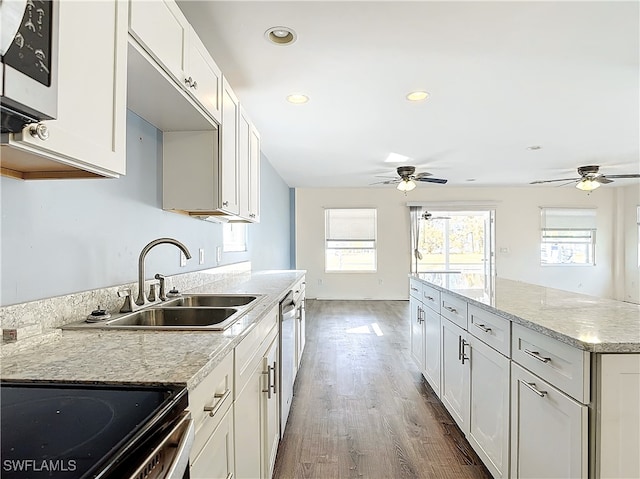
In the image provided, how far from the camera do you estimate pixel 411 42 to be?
7.27 ft

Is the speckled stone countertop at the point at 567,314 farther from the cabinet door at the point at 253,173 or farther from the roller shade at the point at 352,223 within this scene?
the roller shade at the point at 352,223

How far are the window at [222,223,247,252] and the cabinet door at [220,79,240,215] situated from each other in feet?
3.31

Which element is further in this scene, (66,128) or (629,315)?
(629,315)

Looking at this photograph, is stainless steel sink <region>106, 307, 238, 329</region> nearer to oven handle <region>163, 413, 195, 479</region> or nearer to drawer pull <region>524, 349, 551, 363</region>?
oven handle <region>163, 413, 195, 479</region>

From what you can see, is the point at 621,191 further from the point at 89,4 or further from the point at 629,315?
Answer: the point at 89,4

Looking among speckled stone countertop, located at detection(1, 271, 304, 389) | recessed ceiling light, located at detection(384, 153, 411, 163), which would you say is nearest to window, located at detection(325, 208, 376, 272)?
recessed ceiling light, located at detection(384, 153, 411, 163)

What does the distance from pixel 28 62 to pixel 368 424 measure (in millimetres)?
2544

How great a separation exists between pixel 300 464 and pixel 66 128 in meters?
1.98

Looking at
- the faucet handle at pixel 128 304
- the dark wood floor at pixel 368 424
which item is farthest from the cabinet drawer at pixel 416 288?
the faucet handle at pixel 128 304

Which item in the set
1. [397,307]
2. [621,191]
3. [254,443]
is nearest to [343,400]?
[254,443]

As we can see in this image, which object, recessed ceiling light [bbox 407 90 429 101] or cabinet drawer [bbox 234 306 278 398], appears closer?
cabinet drawer [bbox 234 306 278 398]

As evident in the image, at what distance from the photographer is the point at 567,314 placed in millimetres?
1574

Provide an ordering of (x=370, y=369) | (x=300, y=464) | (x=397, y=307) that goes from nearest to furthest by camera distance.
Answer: (x=300, y=464) → (x=370, y=369) → (x=397, y=307)

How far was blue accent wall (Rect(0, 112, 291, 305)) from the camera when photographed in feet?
3.72
